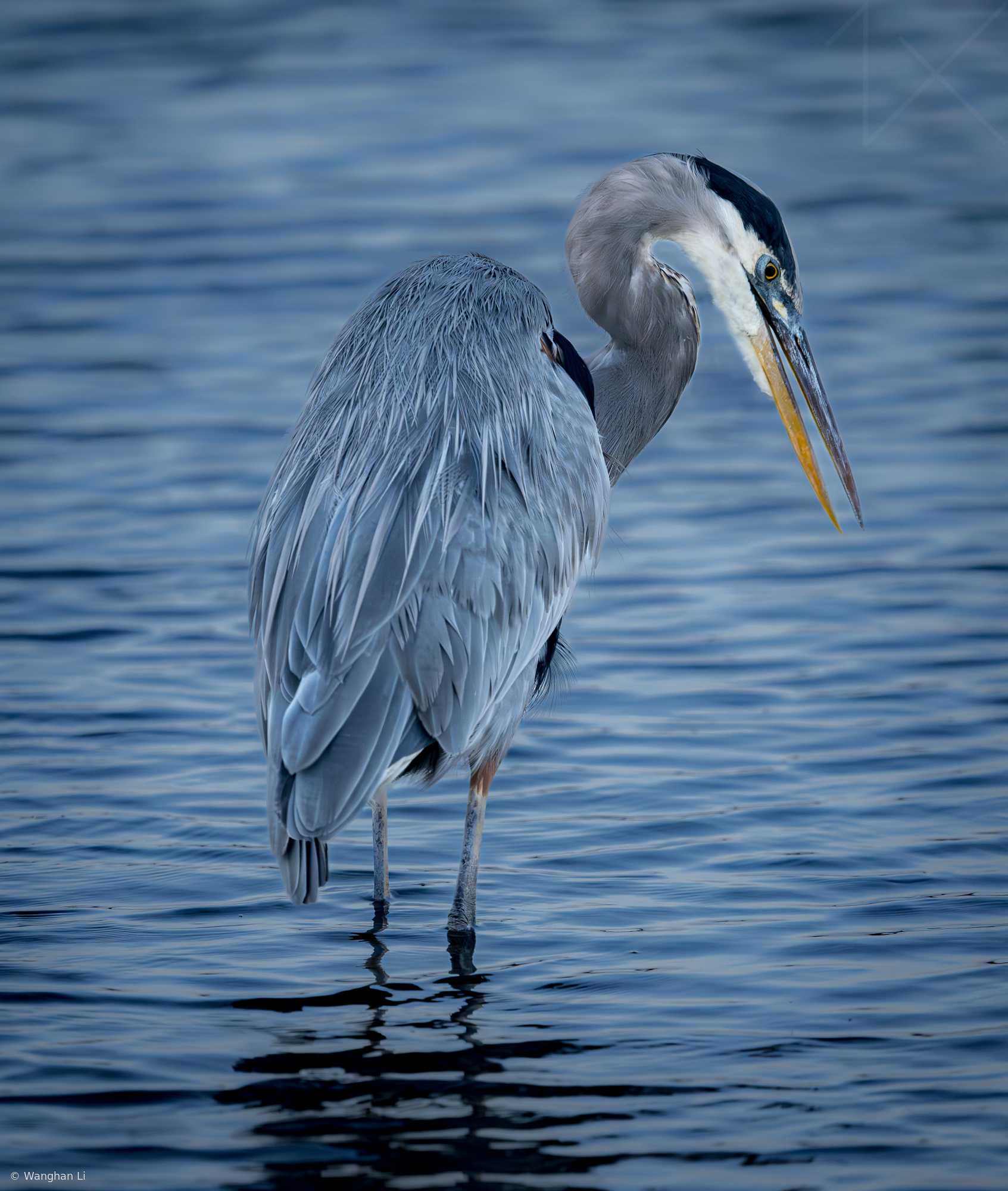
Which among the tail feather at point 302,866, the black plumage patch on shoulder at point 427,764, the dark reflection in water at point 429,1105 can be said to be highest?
the black plumage patch on shoulder at point 427,764

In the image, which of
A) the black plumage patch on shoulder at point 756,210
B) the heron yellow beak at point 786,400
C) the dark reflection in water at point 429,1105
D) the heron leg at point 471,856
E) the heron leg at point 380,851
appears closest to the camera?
the dark reflection in water at point 429,1105

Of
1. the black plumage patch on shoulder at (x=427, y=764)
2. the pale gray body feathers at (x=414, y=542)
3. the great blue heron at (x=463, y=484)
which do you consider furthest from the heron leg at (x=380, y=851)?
the pale gray body feathers at (x=414, y=542)

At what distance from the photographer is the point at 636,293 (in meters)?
5.21

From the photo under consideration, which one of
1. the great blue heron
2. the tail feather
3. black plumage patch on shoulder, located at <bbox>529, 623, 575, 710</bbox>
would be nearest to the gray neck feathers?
the great blue heron

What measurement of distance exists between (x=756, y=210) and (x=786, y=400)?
23.4 inches

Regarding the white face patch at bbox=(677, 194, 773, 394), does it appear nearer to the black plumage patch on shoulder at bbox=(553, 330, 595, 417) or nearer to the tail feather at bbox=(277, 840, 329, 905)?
the black plumage patch on shoulder at bbox=(553, 330, 595, 417)

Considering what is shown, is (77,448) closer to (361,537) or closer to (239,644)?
(239,644)

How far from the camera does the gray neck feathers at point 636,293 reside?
5.14 metres

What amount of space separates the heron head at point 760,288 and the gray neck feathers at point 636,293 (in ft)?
0.16

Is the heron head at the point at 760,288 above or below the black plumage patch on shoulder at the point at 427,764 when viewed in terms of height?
above

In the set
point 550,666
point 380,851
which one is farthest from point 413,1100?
point 550,666

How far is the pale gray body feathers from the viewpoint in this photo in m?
3.88

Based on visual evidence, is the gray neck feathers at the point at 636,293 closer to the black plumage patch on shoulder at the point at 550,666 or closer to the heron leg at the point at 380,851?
the black plumage patch on shoulder at the point at 550,666

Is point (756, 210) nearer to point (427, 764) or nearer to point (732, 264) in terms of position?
point (732, 264)
